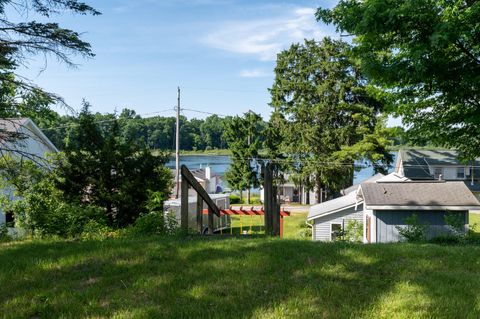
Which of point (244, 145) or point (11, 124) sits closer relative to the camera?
point (11, 124)

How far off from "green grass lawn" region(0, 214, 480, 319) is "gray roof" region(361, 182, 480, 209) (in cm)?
1201

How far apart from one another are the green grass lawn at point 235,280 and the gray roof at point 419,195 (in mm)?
12008

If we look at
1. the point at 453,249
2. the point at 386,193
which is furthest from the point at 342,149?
the point at 453,249

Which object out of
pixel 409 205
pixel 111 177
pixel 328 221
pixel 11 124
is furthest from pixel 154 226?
pixel 328 221

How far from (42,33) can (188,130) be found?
3222 inches

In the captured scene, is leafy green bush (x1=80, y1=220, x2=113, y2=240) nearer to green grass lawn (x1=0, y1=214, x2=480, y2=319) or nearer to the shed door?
green grass lawn (x1=0, y1=214, x2=480, y2=319)

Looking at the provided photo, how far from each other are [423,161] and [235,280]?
1586 inches

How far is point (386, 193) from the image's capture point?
18.0m

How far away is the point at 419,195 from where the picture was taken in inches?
698

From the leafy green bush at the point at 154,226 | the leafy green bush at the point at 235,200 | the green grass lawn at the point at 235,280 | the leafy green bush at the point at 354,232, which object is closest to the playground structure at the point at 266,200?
the leafy green bush at the point at 154,226

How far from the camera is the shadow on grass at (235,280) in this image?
11.6ft

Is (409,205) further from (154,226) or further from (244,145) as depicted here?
(244,145)

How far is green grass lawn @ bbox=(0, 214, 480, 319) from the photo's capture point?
3.51 m

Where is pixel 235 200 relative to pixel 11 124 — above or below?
below
